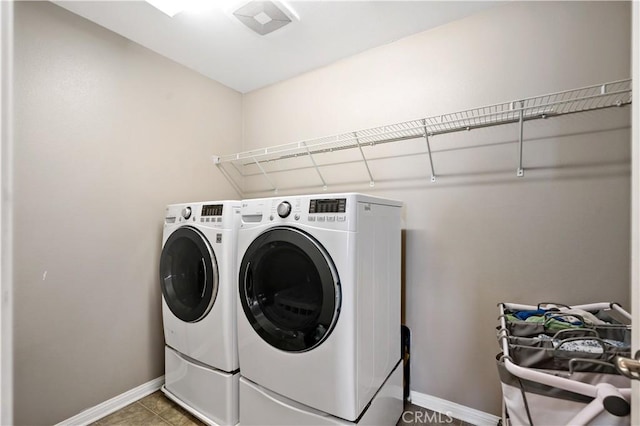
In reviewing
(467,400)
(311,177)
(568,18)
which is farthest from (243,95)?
(467,400)

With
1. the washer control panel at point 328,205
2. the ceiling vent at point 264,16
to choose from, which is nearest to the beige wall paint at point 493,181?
the ceiling vent at point 264,16

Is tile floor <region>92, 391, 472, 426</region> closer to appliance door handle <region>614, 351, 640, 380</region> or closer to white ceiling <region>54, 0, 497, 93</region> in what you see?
appliance door handle <region>614, 351, 640, 380</region>

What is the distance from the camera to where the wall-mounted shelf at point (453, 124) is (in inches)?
50.2

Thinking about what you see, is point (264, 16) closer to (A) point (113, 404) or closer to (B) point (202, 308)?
(B) point (202, 308)

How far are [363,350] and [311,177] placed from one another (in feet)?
4.62

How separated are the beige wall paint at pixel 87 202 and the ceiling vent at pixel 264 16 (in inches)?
32.9

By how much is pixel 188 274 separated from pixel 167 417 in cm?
Result: 87

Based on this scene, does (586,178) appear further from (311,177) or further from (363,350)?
(311,177)

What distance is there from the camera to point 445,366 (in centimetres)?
166

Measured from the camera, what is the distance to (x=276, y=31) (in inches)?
69.7

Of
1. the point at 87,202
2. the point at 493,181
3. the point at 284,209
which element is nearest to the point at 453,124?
the point at 493,181

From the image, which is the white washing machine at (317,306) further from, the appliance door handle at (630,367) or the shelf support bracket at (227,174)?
the shelf support bracket at (227,174)

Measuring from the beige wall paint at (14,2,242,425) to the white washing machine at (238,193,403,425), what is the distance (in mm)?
923

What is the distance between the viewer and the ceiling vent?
1.53 metres
